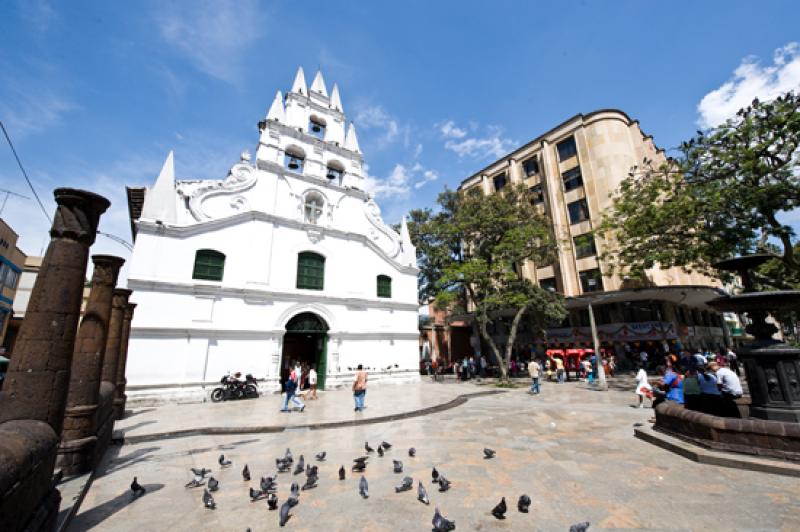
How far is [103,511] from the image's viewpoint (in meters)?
3.95

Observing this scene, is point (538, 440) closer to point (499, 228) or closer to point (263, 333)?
point (263, 333)

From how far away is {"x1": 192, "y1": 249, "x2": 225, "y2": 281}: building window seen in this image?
13648 millimetres

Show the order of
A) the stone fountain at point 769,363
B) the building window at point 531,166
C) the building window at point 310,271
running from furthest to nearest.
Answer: the building window at point 531,166, the building window at point 310,271, the stone fountain at point 769,363

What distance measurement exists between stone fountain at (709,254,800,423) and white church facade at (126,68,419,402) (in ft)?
45.3

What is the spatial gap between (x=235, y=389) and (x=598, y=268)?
23.6 m

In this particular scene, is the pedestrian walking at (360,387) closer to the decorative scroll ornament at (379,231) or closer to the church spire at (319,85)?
the decorative scroll ornament at (379,231)

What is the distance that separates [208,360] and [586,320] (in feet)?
80.3

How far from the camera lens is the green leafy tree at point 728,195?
10.4 m

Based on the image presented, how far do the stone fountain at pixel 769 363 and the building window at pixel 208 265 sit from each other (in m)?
16.2

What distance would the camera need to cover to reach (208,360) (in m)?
12.9

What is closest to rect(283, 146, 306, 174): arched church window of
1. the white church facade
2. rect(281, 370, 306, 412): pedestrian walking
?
the white church facade

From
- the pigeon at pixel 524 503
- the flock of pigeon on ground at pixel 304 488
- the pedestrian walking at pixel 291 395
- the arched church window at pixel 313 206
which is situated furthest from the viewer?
the arched church window at pixel 313 206

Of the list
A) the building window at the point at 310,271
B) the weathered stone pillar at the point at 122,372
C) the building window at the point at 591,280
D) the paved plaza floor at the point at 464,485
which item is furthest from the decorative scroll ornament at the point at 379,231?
the building window at the point at 591,280

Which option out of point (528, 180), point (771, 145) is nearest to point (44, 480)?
point (771, 145)
